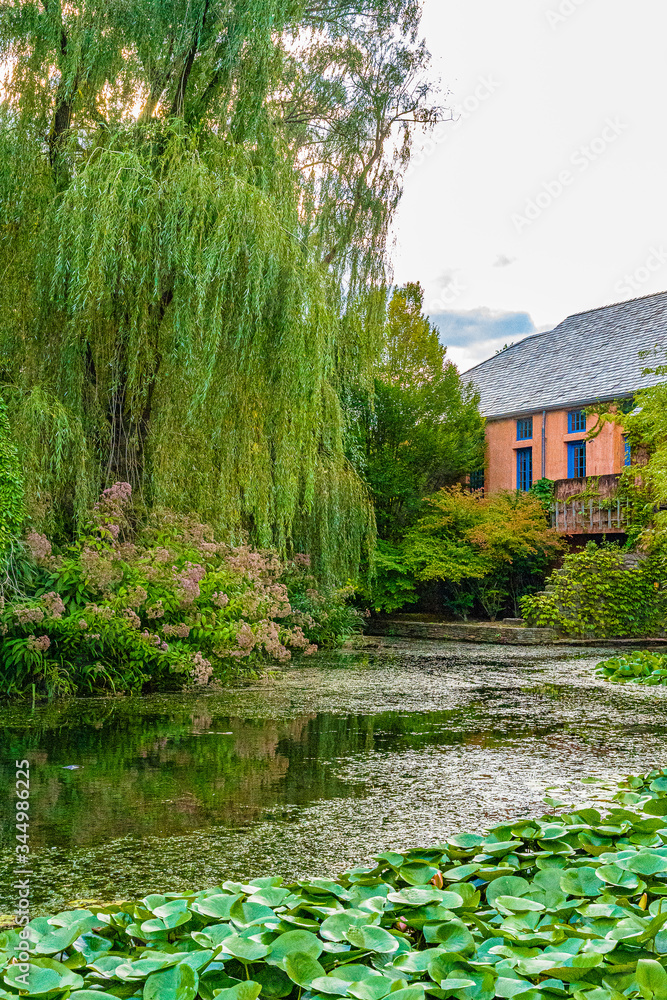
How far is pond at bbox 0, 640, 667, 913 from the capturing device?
3.81 m

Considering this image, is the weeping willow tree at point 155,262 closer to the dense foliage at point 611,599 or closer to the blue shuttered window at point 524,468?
the dense foliage at point 611,599

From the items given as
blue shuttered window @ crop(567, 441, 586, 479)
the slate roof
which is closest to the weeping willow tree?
the slate roof

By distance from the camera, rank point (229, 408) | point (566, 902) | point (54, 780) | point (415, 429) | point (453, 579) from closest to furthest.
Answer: point (566, 902) < point (54, 780) < point (229, 408) < point (453, 579) < point (415, 429)

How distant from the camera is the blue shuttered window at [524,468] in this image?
86.9 ft

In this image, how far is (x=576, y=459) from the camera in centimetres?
2523

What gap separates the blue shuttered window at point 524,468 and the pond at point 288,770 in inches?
665

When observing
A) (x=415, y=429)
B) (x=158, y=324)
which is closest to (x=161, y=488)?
(x=158, y=324)

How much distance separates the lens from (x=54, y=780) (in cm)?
518

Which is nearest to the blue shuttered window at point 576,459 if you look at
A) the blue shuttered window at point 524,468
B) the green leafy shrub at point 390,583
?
the blue shuttered window at point 524,468

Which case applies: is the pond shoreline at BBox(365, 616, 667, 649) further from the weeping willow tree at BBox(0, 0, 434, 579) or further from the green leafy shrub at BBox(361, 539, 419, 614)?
the weeping willow tree at BBox(0, 0, 434, 579)

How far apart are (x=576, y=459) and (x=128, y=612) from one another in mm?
19065

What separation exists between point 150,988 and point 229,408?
7.44 metres

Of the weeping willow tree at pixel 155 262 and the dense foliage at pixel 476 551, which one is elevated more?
the weeping willow tree at pixel 155 262

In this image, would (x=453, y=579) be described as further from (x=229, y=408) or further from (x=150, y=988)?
(x=150, y=988)
